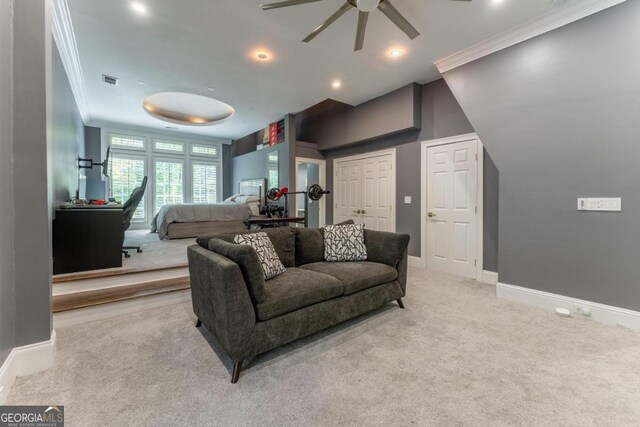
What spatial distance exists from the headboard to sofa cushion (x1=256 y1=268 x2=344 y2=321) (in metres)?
4.66

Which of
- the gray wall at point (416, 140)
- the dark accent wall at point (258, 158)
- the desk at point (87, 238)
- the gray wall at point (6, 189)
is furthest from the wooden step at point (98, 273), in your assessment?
the gray wall at point (416, 140)

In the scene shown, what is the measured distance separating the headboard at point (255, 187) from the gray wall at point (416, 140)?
259cm

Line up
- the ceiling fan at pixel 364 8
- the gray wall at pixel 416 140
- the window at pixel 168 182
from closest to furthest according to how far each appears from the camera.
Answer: the ceiling fan at pixel 364 8, the gray wall at pixel 416 140, the window at pixel 168 182

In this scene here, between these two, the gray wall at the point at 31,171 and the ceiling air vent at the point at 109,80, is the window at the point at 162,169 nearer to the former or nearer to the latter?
the ceiling air vent at the point at 109,80

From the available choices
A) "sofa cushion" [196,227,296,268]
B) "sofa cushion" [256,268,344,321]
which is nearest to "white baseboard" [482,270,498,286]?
"sofa cushion" [256,268,344,321]

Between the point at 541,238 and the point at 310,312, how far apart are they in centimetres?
261

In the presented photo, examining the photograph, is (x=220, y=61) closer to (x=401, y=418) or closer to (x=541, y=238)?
(x=401, y=418)

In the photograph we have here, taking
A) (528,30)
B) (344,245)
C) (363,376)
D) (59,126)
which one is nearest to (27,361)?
(363,376)

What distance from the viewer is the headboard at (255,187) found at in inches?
268

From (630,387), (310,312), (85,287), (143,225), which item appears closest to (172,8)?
(85,287)

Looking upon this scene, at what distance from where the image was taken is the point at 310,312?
204cm

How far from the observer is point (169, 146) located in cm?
759

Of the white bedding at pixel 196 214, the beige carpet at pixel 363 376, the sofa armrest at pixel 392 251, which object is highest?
the white bedding at pixel 196 214

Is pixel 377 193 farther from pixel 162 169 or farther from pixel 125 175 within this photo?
A: pixel 125 175
